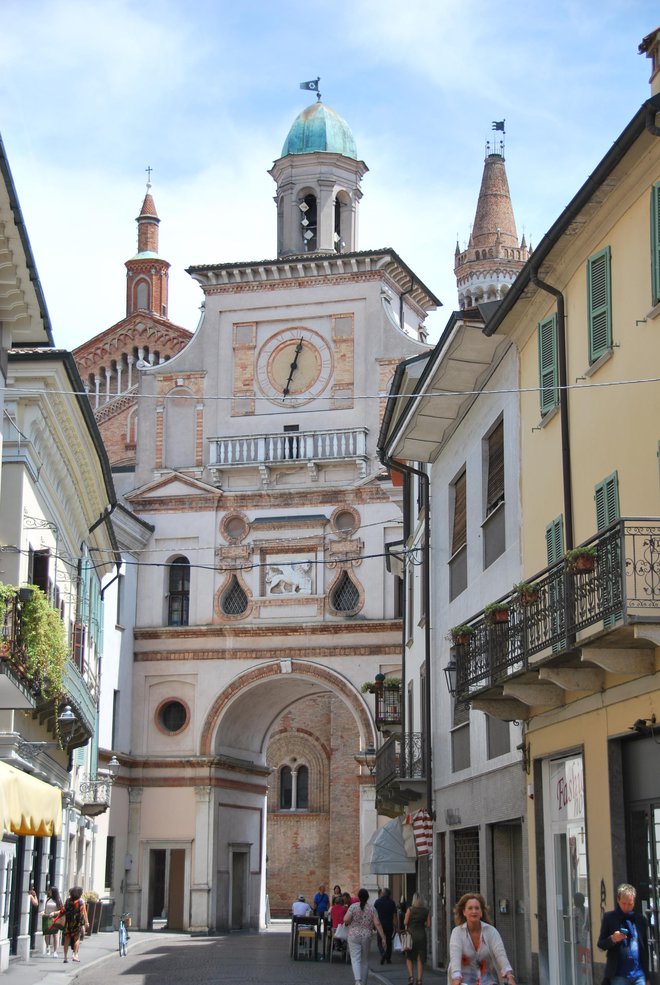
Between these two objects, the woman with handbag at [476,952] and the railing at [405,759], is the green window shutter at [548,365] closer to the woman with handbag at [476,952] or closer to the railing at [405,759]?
the woman with handbag at [476,952]

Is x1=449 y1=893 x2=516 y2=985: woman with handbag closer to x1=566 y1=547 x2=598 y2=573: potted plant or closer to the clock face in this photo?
x1=566 y1=547 x2=598 y2=573: potted plant

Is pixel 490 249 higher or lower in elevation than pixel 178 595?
higher

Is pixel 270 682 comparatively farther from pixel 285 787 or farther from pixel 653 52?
pixel 653 52

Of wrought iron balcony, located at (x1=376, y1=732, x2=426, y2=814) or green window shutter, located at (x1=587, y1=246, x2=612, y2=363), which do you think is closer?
green window shutter, located at (x1=587, y1=246, x2=612, y2=363)

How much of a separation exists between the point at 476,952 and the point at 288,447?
34327 millimetres

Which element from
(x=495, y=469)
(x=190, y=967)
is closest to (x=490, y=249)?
(x=190, y=967)

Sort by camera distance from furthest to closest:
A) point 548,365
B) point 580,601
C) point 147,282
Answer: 1. point 147,282
2. point 548,365
3. point 580,601

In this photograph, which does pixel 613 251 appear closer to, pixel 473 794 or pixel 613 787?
pixel 613 787

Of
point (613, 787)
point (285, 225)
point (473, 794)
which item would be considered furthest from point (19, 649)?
point (285, 225)

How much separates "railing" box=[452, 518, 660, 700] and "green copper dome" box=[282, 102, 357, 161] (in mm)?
34435

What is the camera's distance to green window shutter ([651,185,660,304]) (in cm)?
1319

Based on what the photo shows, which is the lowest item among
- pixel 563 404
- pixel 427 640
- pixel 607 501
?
pixel 607 501

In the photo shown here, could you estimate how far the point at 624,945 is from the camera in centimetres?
1130

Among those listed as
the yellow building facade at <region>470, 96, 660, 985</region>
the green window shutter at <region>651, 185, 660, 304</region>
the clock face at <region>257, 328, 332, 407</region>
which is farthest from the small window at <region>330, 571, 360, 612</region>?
the green window shutter at <region>651, 185, 660, 304</region>
